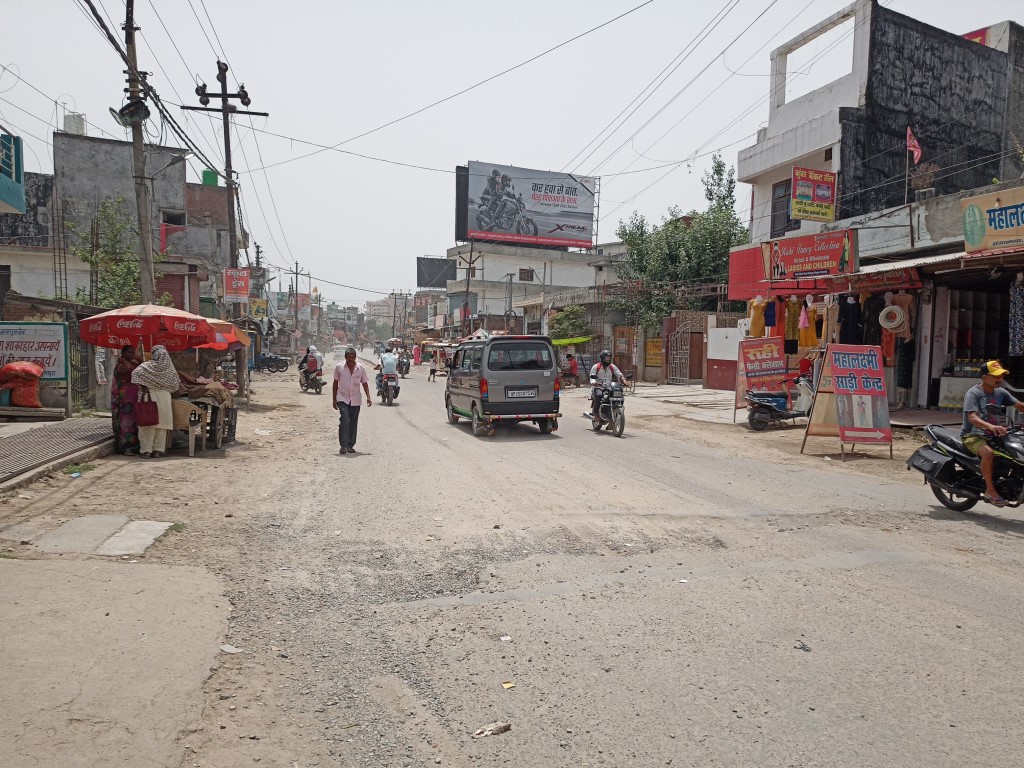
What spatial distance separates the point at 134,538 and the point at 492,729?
4.25m

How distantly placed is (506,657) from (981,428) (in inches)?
242

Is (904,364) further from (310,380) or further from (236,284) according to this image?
(236,284)

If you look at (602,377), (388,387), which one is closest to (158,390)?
(602,377)

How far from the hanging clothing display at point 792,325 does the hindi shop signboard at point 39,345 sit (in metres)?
17.1

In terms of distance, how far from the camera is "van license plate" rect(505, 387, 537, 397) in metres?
14.5

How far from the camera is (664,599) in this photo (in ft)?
15.9

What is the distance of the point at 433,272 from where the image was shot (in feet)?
282

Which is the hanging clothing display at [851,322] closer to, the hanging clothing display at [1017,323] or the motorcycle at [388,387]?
the hanging clothing display at [1017,323]

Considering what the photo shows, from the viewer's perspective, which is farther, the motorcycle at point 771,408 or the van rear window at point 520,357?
the motorcycle at point 771,408

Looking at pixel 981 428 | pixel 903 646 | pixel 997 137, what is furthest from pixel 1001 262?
pixel 997 137

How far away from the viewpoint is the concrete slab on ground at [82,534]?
566cm

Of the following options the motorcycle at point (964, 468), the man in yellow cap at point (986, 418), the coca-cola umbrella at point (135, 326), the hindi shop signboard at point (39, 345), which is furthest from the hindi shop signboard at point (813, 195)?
the hindi shop signboard at point (39, 345)

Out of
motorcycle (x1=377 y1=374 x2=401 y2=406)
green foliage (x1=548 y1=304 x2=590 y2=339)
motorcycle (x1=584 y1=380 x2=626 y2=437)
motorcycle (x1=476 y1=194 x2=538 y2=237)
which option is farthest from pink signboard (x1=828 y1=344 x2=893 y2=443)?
motorcycle (x1=476 y1=194 x2=538 y2=237)

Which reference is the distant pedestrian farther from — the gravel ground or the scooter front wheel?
the scooter front wheel
